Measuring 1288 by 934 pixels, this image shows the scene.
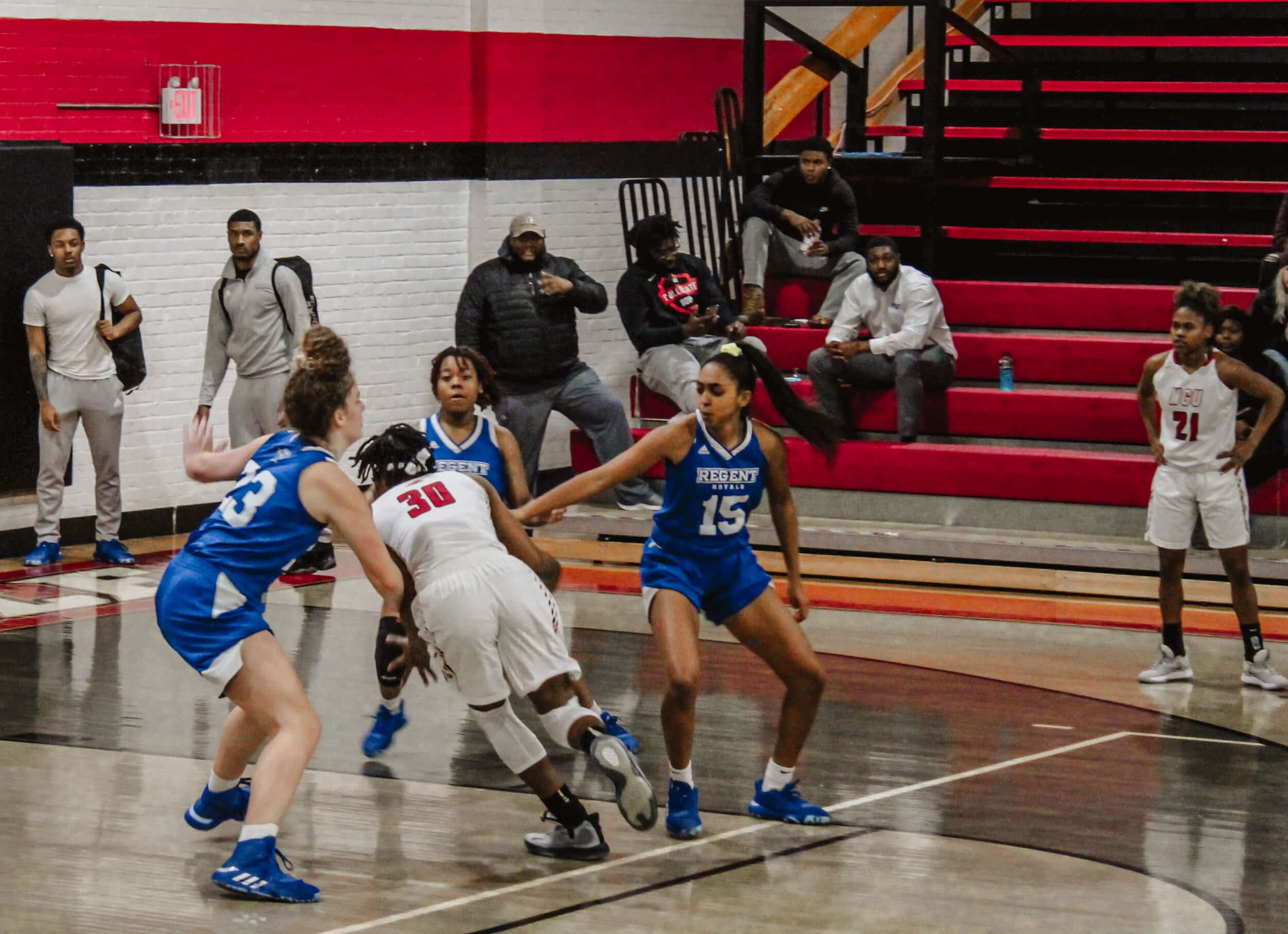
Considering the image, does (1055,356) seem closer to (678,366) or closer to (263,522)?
(678,366)

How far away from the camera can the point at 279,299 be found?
1008cm

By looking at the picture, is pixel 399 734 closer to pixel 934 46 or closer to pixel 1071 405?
pixel 1071 405

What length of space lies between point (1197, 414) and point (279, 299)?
15.7 feet

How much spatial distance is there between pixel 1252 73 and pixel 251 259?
6996mm

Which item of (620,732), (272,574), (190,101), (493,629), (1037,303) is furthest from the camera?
(1037,303)

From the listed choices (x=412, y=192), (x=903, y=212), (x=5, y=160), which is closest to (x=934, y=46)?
(x=903, y=212)

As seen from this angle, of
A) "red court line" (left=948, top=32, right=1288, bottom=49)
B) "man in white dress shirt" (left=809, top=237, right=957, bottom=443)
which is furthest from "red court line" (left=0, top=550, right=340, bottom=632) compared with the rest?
"red court line" (left=948, top=32, right=1288, bottom=49)

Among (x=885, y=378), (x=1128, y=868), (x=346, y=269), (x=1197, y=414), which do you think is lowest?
Answer: (x=1128, y=868)

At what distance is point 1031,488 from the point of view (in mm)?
10047

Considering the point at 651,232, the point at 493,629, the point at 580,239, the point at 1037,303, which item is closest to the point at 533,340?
the point at 651,232

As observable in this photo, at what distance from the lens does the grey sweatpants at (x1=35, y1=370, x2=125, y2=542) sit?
9945mm

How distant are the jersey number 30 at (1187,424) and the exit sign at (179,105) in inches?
226

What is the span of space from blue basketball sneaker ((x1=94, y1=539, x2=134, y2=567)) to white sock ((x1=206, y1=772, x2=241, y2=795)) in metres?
4.77

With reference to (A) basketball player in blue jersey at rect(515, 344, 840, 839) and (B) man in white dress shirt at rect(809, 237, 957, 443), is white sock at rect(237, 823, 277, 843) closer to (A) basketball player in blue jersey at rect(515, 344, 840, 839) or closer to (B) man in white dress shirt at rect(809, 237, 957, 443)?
(A) basketball player in blue jersey at rect(515, 344, 840, 839)
